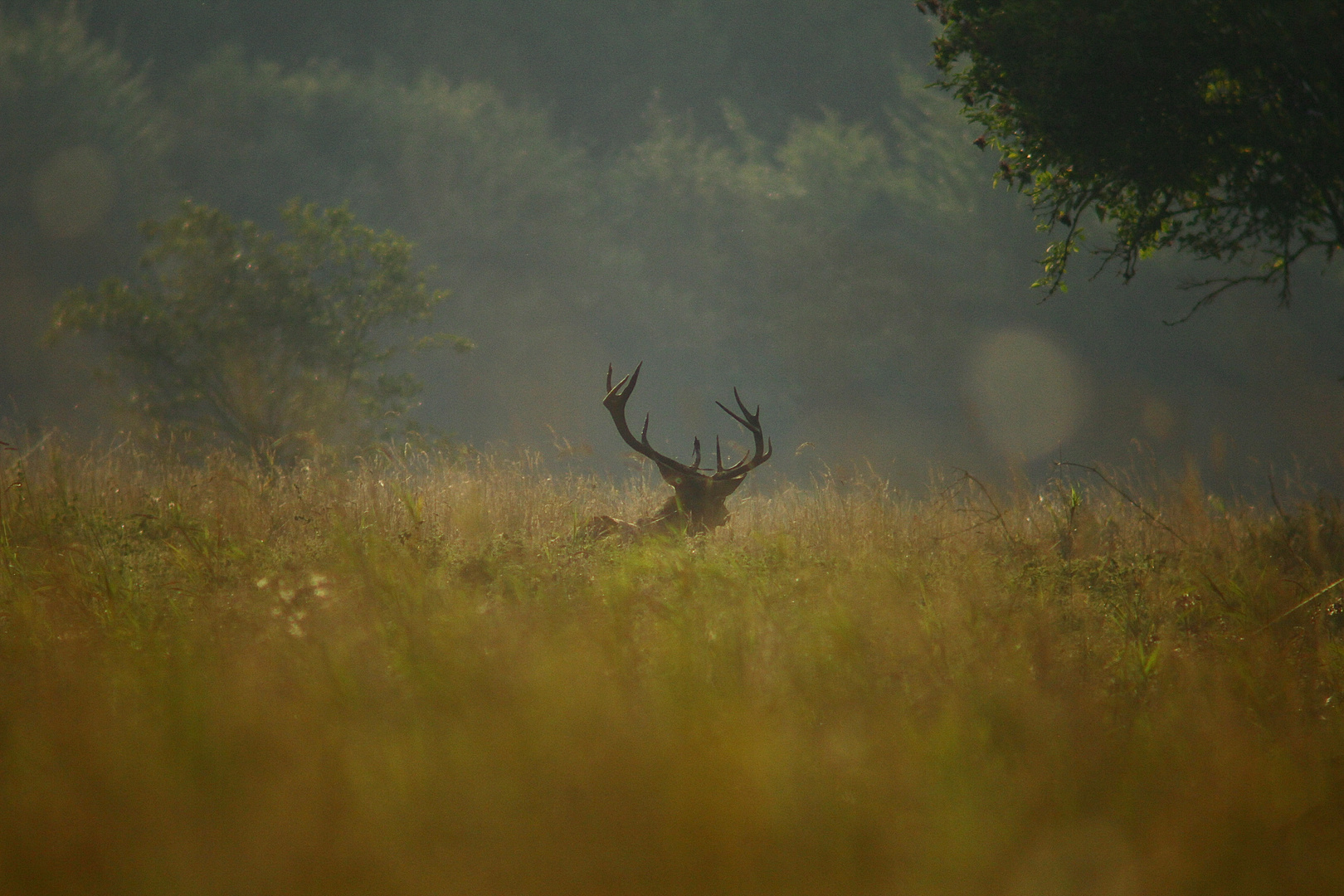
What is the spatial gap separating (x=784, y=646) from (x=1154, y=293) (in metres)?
55.8

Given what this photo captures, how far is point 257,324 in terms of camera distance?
70.9 feet

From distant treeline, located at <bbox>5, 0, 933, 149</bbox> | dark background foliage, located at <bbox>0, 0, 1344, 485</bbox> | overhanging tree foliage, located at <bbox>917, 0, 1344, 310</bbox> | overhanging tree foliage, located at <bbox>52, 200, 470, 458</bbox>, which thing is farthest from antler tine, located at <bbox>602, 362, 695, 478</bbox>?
distant treeline, located at <bbox>5, 0, 933, 149</bbox>

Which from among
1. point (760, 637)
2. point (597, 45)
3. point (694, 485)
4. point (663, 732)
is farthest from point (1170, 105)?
point (597, 45)

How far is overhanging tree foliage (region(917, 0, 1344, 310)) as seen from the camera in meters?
5.46

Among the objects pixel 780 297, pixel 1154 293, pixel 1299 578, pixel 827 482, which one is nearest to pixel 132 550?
pixel 827 482

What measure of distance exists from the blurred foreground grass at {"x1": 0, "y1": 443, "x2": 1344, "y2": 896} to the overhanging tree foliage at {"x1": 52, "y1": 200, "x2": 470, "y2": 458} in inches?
661

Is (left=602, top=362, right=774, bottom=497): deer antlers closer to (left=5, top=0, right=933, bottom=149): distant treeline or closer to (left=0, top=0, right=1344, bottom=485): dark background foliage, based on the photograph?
(left=0, top=0, right=1344, bottom=485): dark background foliage

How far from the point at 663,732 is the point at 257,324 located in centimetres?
2238

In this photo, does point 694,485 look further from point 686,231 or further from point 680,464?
point 686,231

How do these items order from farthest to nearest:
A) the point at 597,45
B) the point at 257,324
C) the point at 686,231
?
the point at 597,45 → the point at 686,231 → the point at 257,324

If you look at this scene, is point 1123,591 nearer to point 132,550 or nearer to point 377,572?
point 377,572

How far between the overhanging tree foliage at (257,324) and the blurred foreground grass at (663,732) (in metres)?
16.8

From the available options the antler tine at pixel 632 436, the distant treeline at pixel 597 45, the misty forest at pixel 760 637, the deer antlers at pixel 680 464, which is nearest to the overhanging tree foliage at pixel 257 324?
the misty forest at pixel 760 637

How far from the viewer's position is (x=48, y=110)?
2365 inches
